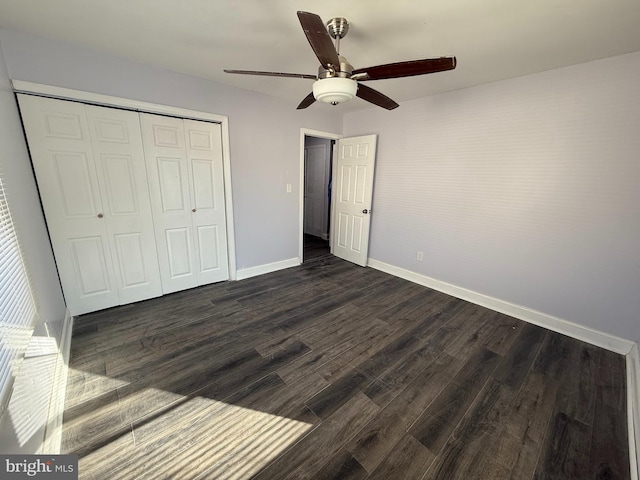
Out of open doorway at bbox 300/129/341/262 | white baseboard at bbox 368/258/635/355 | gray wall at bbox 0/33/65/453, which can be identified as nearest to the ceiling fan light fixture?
gray wall at bbox 0/33/65/453

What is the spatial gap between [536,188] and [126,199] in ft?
13.2

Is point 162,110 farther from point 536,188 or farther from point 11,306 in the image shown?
point 536,188

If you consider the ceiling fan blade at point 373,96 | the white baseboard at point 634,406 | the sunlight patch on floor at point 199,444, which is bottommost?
the sunlight patch on floor at point 199,444

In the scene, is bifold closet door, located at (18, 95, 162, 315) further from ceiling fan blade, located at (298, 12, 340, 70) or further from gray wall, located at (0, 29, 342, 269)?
ceiling fan blade, located at (298, 12, 340, 70)

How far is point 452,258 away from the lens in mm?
3078

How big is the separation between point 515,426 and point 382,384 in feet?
2.57

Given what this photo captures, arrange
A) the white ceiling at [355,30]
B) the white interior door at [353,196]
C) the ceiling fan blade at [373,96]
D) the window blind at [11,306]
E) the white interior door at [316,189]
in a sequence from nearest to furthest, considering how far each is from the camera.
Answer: the window blind at [11,306] < the white ceiling at [355,30] < the ceiling fan blade at [373,96] < the white interior door at [353,196] < the white interior door at [316,189]

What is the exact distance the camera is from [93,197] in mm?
2332

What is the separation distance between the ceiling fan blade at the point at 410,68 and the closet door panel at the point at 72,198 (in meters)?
2.46

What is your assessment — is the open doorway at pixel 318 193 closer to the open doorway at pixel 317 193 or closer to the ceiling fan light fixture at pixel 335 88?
the open doorway at pixel 317 193

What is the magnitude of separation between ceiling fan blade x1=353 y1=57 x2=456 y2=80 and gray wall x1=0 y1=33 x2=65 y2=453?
7.59 feet

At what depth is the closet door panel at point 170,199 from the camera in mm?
2566

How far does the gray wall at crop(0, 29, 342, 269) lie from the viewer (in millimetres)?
1996

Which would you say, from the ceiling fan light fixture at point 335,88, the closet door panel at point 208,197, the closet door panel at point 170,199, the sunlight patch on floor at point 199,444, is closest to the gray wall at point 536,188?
the ceiling fan light fixture at point 335,88
